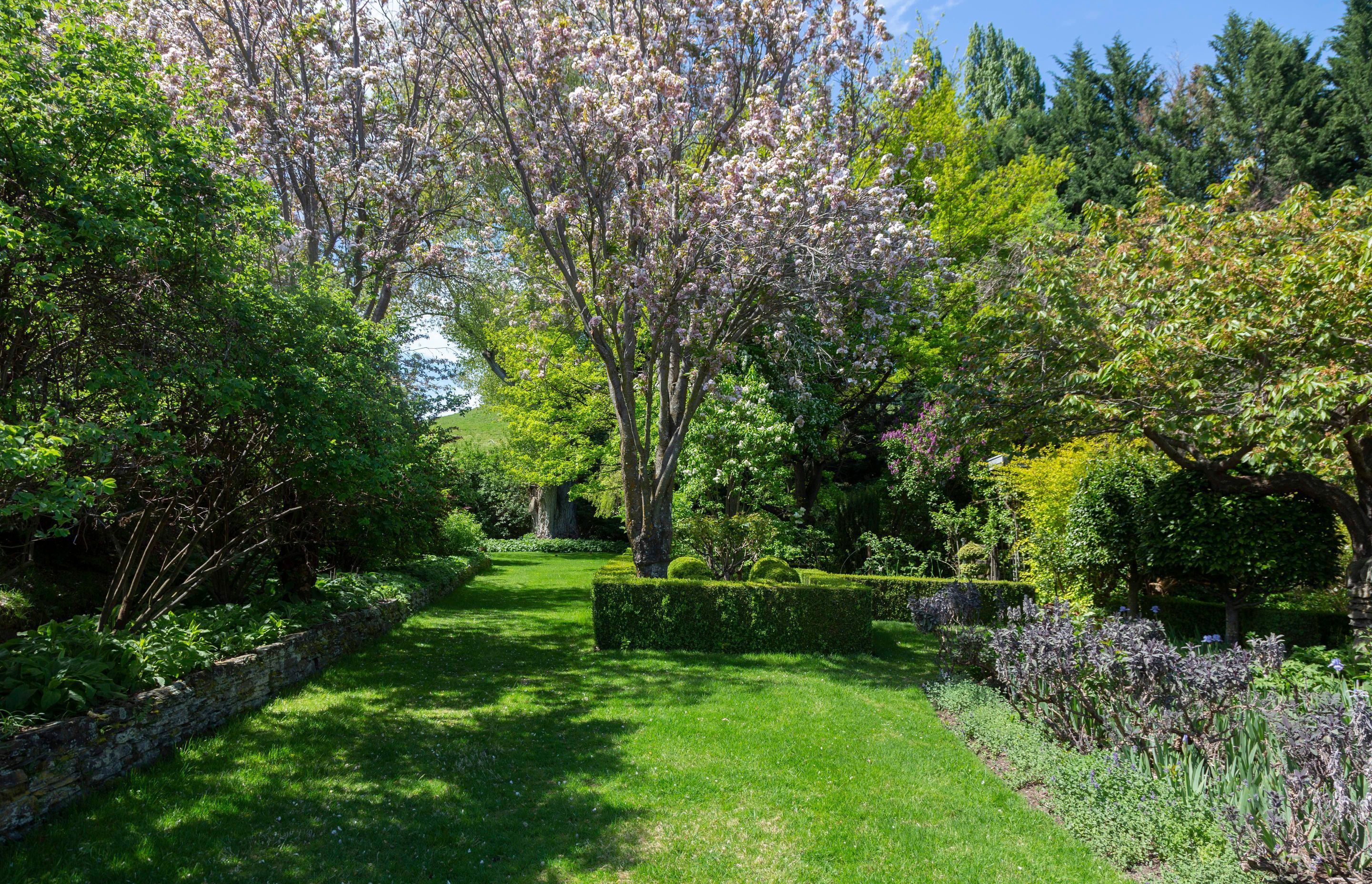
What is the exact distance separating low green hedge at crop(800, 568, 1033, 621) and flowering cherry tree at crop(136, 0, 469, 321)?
9.48m

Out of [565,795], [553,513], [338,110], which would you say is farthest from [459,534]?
[565,795]

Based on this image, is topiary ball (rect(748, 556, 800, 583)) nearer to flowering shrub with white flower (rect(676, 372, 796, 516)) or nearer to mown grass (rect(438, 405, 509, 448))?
flowering shrub with white flower (rect(676, 372, 796, 516))

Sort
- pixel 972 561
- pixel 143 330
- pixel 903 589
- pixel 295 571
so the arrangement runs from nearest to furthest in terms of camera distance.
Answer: pixel 143 330
pixel 295 571
pixel 903 589
pixel 972 561

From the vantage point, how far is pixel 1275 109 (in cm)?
2419

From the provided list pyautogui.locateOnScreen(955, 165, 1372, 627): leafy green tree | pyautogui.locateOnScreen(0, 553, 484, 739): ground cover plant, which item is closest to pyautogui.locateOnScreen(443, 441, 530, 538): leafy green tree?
pyautogui.locateOnScreen(0, 553, 484, 739): ground cover plant

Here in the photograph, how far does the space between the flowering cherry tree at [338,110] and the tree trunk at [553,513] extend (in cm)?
1714

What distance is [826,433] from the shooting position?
18.5 metres

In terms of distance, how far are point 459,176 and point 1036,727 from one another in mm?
12118

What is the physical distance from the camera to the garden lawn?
4359 mm

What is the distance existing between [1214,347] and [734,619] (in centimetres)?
664

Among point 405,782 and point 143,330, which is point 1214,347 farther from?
point 143,330

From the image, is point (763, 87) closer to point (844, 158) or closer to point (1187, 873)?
point (844, 158)

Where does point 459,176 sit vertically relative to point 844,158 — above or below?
above

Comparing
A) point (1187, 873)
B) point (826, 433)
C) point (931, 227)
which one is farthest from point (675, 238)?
point (931, 227)
